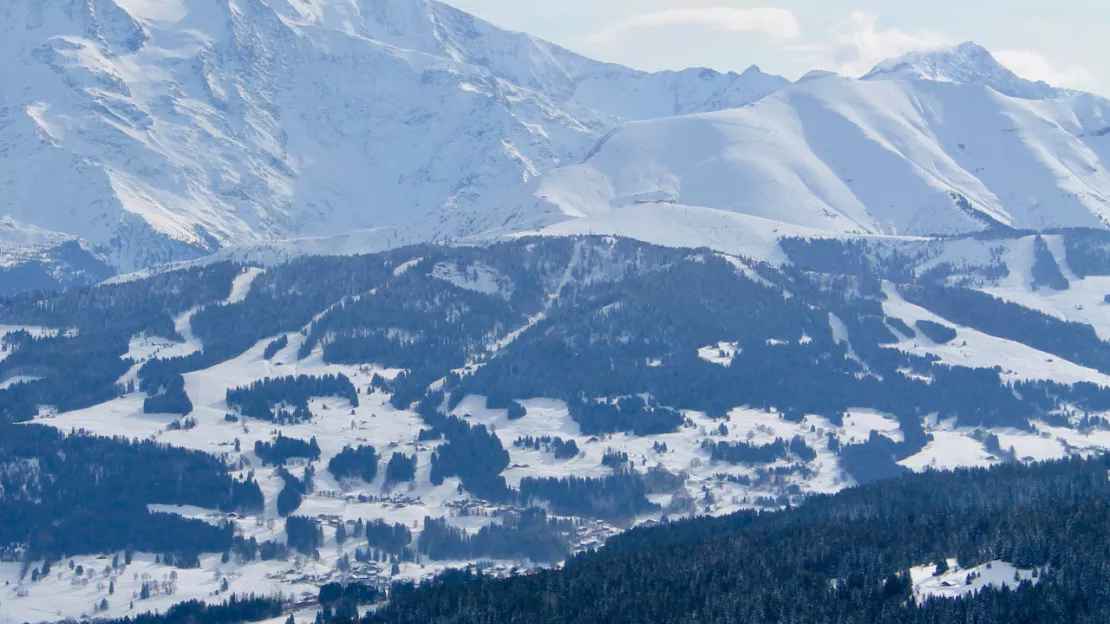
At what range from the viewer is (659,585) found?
625 feet

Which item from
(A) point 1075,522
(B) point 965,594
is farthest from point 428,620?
(A) point 1075,522

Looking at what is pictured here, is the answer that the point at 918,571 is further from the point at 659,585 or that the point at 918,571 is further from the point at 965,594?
the point at 659,585

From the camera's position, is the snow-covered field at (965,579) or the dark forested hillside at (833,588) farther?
the snow-covered field at (965,579)

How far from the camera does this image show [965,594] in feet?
579

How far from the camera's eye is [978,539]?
194m

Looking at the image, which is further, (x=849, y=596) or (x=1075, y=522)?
(x=1075, y=522)

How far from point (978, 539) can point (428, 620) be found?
51.7 m

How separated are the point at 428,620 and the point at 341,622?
11.9m

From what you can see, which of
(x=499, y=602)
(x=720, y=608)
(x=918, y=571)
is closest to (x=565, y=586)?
(x=499, y=602)

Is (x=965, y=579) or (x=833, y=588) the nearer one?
(x=965, y=579)

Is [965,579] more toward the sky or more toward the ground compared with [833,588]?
more toward the sky

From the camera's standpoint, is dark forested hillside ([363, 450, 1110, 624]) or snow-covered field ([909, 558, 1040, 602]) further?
snow-covered field ([909, 558, 1040, 602])

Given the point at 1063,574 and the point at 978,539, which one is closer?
the point at 1063,574

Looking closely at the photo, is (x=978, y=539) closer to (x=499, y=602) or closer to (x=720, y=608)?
(x=720, y=608)
